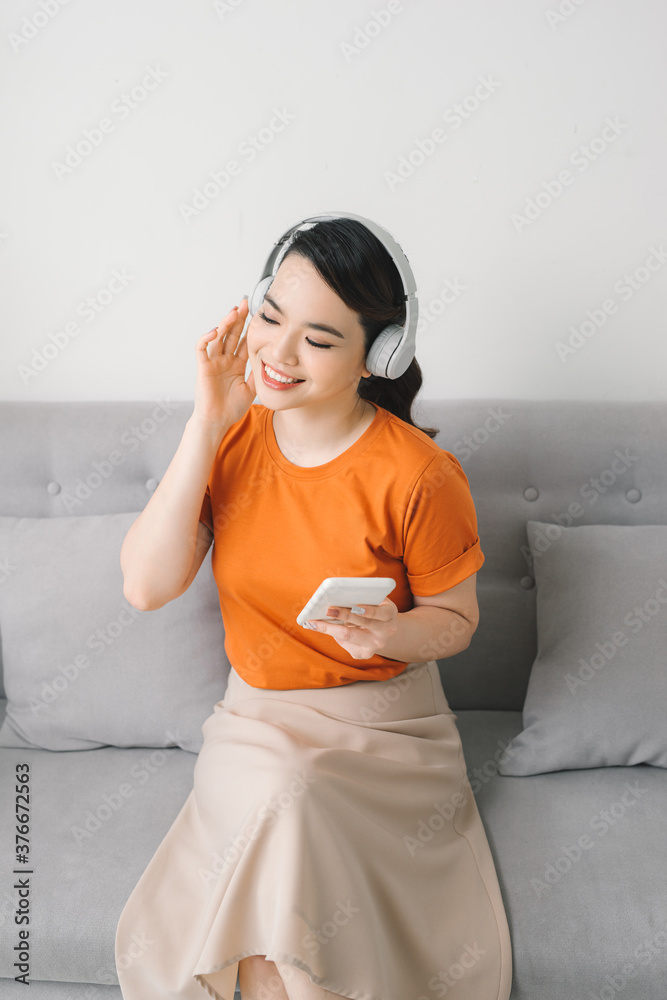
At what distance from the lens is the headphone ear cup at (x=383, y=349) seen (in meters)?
1.22

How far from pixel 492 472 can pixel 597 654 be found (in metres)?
0.44

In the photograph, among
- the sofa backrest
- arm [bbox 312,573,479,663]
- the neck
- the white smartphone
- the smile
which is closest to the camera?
the white smartphone

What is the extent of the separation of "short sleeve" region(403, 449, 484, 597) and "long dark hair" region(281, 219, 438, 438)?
0.81 ft

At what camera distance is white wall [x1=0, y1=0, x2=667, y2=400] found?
1666 millimetres

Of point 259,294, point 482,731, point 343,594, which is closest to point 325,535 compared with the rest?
point 343,594

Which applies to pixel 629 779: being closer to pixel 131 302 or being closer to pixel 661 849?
pixel 661 849

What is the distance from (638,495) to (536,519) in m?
0.23

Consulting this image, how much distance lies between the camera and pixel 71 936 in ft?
3.73

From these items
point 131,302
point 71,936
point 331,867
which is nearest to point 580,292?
point 131,302

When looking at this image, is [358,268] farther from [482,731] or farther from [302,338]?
[482,731]

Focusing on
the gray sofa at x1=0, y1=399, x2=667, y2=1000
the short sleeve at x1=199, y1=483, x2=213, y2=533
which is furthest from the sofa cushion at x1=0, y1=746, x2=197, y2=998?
the short sleeve at x1=199, y1=483, x2=213, y2=533

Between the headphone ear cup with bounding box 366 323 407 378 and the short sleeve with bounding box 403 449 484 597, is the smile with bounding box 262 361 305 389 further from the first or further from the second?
the short sleeve with bounding box 403 449 484 597

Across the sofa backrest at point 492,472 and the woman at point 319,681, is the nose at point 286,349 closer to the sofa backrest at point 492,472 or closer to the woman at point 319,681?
the woman at point 319,681

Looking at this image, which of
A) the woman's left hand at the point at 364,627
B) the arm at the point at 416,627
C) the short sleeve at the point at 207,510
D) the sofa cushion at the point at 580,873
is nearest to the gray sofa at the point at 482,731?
the sofa cushion at the point at 580,873
